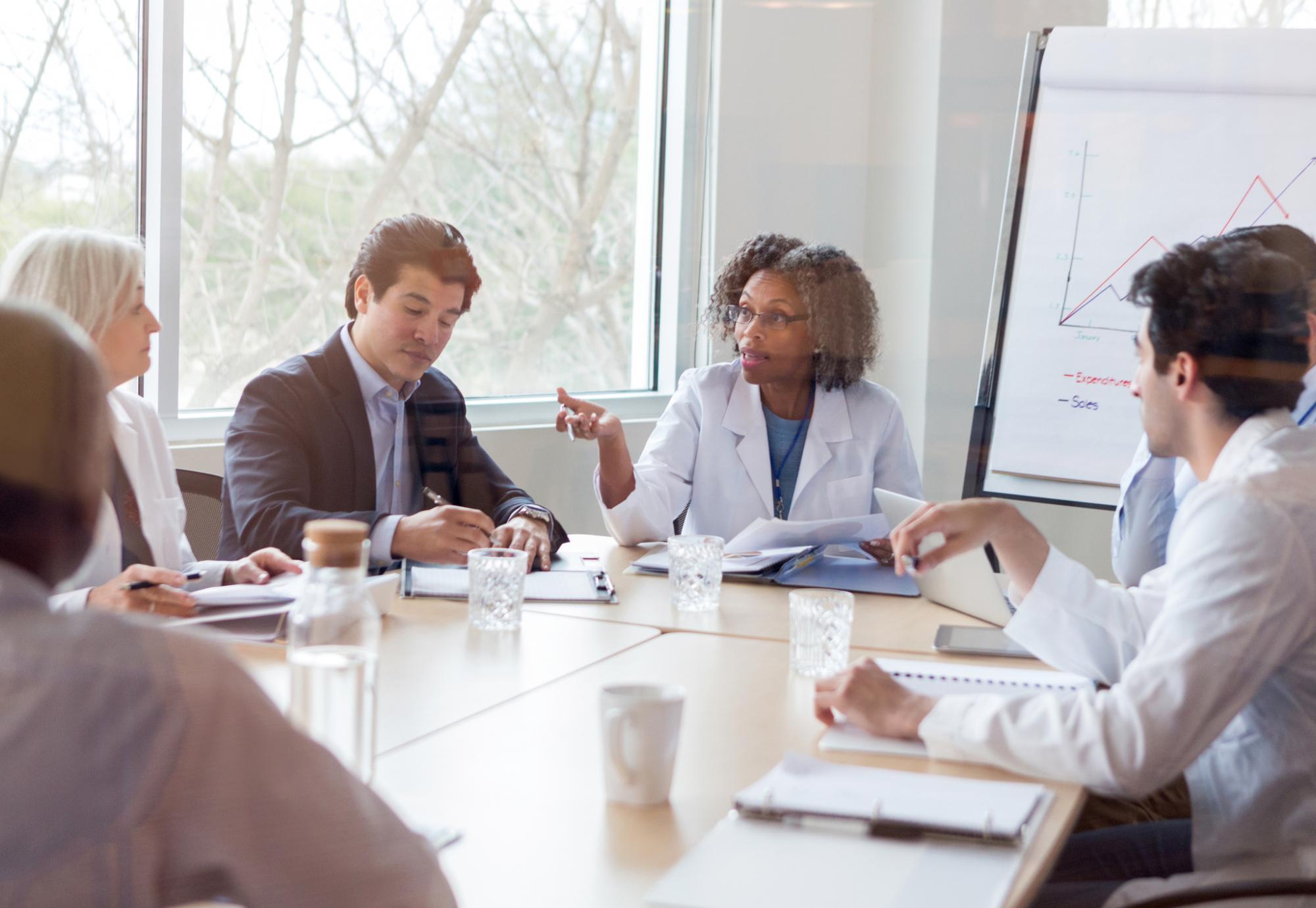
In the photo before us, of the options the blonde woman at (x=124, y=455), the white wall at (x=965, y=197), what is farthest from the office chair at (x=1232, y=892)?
the white wall at (x=965, y=197)

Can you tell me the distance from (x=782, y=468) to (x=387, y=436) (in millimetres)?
843

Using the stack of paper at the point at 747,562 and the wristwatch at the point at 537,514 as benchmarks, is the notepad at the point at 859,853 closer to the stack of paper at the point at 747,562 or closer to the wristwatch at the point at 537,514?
the stack of paper at the point at 747,562

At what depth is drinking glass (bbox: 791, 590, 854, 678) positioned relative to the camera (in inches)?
54.0

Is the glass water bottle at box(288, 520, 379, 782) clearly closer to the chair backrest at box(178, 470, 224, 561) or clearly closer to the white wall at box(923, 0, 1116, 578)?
the chair backrest at box(178, 470, 224, 561)

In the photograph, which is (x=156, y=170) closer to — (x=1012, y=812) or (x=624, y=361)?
(x=624, y=361)

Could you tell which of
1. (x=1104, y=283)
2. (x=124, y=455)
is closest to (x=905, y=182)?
(x=1104, y=283)

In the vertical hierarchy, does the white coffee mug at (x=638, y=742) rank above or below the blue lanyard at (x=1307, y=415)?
below

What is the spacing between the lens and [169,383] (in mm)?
2498

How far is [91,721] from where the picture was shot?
443mm

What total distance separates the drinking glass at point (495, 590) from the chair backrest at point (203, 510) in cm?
75

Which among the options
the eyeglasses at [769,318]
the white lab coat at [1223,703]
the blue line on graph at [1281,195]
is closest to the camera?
the white lab coat at [1223,703]

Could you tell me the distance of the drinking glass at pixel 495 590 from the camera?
1549mm

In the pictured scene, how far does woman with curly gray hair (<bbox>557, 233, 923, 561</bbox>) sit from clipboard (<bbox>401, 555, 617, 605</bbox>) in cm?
52

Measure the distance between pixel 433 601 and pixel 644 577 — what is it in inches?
15.2
